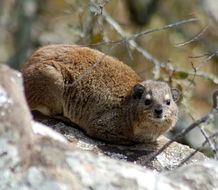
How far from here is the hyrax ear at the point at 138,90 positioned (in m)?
7.75

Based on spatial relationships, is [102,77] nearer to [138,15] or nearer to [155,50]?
[155,50]

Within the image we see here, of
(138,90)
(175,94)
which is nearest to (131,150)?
(138,90)

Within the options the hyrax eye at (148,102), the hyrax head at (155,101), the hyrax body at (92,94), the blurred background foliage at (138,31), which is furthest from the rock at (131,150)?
the blurred background foliage at (138,31)

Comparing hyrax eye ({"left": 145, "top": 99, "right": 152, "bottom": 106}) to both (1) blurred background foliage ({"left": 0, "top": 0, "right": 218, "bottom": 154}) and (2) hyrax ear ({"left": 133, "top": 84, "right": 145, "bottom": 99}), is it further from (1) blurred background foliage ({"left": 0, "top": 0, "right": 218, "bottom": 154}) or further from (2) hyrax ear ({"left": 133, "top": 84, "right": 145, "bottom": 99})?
(1) blurred background foliage ({"left": 0, "top": 0, "right": 218, "bottom": 154})

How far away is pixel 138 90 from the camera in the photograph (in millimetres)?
7750

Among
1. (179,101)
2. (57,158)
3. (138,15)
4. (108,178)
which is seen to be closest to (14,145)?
(57,158)

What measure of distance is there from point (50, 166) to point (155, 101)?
373 cm

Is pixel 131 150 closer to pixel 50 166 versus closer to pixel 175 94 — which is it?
pixel 175 94

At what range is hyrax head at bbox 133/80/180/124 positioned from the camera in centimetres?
745

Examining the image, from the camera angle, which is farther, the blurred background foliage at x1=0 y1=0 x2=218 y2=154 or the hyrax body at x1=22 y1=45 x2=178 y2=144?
the blurred background foliage at x1=0 y1=0 x2=218 y2=154

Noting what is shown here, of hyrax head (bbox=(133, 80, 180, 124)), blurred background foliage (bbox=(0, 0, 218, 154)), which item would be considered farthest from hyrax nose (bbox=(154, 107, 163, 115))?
blurred background foliage (bbox=(0, 0, 218, 154))

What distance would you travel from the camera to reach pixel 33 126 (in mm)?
4445

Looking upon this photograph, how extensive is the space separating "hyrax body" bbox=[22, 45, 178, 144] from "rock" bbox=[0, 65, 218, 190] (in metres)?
3.24

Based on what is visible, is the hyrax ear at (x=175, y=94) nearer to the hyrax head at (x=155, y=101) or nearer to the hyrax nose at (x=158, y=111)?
the hyrax head at (x=155, y=101)
